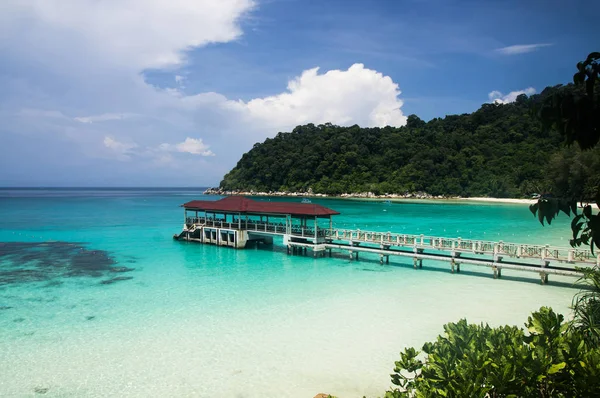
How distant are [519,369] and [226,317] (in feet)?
34.0

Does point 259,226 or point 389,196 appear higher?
point 389,196

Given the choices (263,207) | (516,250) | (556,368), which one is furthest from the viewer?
(263,207)

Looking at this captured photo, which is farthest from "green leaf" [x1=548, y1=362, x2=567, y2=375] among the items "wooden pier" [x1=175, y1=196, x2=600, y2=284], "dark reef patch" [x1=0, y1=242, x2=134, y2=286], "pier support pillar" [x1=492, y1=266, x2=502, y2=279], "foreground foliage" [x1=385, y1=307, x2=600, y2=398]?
"dark reef patch" [x1=0, y1=242, x2=134, y2=286]

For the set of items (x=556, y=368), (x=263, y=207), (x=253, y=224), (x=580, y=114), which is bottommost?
(x=253, y=224)

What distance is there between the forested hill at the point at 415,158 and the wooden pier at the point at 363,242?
49918 mm

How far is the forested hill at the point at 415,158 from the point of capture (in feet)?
269

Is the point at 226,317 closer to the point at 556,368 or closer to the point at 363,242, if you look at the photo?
the point at 556,368

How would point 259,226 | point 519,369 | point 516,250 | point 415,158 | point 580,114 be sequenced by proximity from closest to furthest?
point 580,114 < point 519,369 < point 516,250 < point 259,226 < point 415,158

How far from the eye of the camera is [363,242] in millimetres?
25172

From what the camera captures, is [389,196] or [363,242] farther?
[389,196]

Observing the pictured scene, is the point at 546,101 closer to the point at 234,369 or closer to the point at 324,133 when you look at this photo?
the point at 234,369

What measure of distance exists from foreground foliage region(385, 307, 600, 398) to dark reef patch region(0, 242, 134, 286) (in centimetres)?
1737

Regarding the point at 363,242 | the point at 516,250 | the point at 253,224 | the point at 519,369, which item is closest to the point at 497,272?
the point at 516,250

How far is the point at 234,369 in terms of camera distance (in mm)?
9867
